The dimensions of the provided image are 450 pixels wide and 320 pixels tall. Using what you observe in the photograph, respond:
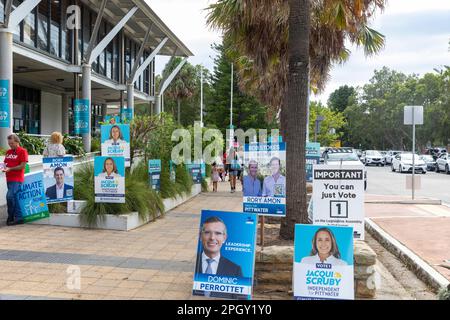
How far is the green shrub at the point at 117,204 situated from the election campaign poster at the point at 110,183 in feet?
0.80

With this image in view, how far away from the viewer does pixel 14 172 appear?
30.1 feet

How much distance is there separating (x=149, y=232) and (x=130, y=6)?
1998 cm

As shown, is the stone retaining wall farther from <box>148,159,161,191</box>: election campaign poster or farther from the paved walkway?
<box>148,159,161,191</box>: election campaign poster

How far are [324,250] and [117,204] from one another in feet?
19.0

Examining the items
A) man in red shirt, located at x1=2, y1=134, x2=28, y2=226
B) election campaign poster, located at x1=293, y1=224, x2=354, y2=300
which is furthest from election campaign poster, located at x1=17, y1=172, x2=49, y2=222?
election campaign poster, located at x1=293, y1=224, x2=354, y2=300

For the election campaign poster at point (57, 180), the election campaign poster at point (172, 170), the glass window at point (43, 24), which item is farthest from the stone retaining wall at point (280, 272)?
the glass window at point (43, 24)

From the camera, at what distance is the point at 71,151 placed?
19344mm

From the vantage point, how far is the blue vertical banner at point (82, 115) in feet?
72.2

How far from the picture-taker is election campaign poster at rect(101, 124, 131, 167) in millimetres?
10656

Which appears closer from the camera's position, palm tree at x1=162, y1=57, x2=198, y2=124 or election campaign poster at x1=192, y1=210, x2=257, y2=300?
election campaign poster at x1=192, y1=210, x2=257, y2=300

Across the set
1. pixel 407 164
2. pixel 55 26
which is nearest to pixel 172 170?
pixel 55 26

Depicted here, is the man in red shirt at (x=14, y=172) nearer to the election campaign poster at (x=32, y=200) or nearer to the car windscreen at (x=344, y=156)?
the election campaign poster at (x=32, y=200)

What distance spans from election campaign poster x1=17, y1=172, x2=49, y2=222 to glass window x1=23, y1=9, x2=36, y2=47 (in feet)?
37.1
